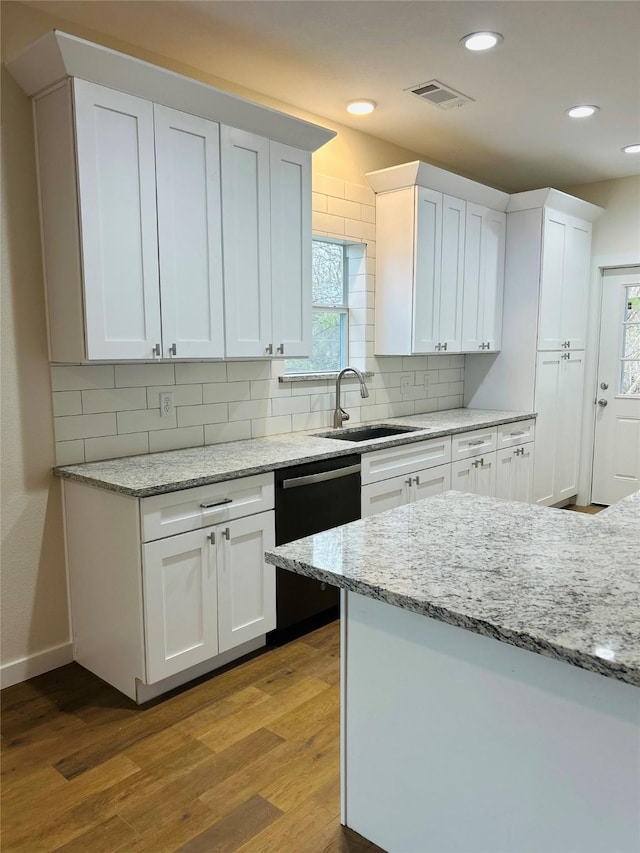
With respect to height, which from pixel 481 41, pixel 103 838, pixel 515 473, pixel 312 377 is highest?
pixel 481 41

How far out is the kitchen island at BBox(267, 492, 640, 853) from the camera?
3.86 ft

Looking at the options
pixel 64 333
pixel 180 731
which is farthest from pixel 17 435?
pixel 180 731

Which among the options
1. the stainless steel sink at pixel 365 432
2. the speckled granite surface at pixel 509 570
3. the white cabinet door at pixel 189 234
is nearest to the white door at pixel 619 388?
the stainless steel sink at pixel 365 432

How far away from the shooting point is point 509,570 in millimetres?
1417

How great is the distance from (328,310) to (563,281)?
209cm

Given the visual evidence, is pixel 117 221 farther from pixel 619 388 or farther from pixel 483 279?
pixel 619 388

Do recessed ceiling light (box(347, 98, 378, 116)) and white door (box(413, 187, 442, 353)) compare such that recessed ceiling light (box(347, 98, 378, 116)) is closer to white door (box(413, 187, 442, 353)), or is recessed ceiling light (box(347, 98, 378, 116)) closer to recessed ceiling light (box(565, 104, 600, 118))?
white door (box(413, 187, 442, 353))

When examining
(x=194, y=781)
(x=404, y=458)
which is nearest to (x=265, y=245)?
(x=404, y=458)

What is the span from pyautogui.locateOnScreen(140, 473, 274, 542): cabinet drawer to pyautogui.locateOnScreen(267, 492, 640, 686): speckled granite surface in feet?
2.85

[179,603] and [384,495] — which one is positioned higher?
[384,495]

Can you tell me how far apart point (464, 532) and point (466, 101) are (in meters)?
2.64

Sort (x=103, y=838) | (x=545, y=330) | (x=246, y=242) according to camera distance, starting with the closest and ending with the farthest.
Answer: (x=103, y=838)
(x=246, y=242)
(x=545, y=330)

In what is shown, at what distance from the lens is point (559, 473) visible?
512cm

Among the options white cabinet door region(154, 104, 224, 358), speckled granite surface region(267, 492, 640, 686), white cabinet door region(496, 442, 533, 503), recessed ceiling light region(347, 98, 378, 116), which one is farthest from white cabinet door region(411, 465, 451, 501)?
recessed ceiling light region(347, 98, 378, 116)
